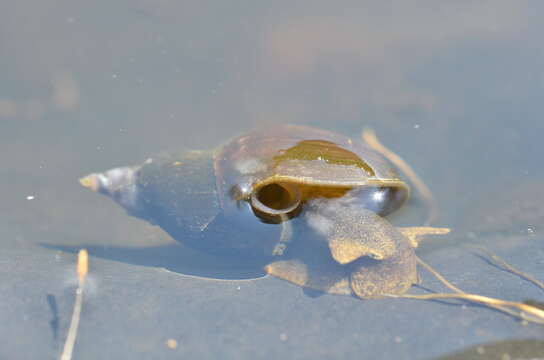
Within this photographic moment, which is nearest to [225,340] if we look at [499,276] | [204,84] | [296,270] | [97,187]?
[296,270]

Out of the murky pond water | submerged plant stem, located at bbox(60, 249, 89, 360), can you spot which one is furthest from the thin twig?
submerged plant stem, located at bbox(60, 249, 89, 360)

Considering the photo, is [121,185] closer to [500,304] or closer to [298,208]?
[298,208]

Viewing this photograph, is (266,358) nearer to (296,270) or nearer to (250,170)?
(296,270)

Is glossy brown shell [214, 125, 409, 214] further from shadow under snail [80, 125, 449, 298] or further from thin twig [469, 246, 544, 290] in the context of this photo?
thin twig [469, 246, 544, 290]

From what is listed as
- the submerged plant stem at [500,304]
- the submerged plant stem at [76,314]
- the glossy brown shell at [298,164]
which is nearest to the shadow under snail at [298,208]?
the glossy brown shell at [298,164]

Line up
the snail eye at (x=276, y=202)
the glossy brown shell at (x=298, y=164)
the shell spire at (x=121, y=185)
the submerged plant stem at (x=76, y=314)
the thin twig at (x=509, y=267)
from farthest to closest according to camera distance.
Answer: the shell spire at (x=121, y=185) → the snail eye at (x=276, y=202) → the glossy brown shell at (x=298, y=164) → the thin twig at (x=509, y=267) → the submerged plant stem at (x=76, y=314)

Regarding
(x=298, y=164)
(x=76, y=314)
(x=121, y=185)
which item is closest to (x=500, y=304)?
(x=298, y=164)

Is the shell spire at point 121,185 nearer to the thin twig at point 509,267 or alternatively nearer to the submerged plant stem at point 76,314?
the submerged plant stem at point 76,314
